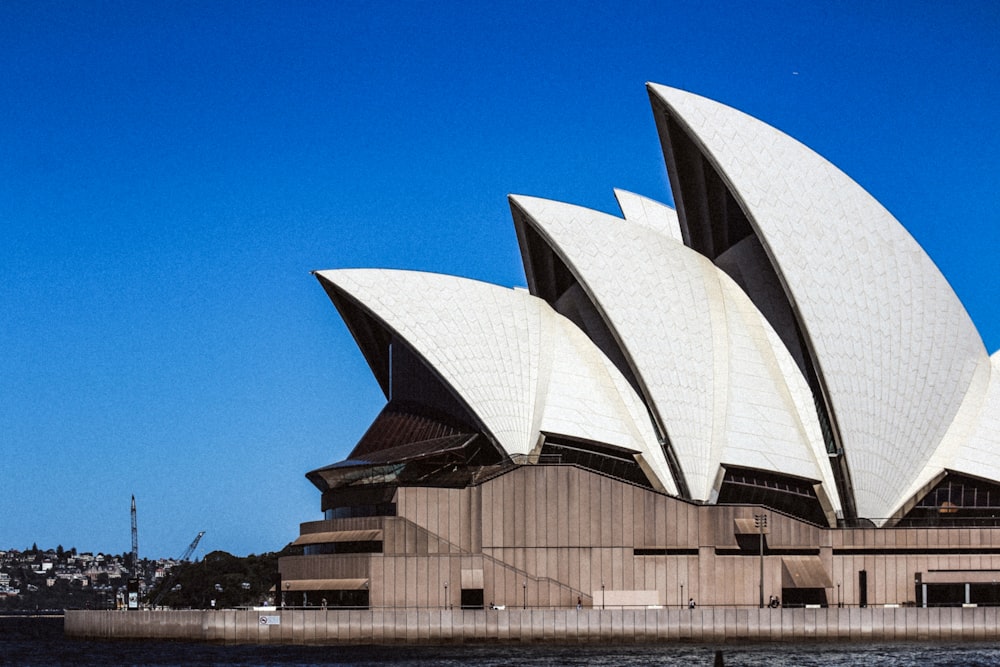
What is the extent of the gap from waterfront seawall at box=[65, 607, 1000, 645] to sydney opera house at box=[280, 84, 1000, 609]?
209 cm

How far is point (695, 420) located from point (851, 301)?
908cm

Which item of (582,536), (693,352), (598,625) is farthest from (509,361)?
(598,625)

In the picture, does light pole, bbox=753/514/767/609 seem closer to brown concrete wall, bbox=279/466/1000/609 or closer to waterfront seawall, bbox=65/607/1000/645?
waterfront seawall, bbox=65/607/1000/645

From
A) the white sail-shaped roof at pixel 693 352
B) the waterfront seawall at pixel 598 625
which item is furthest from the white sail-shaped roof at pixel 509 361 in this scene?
the waterfront seawall at pixel 598 625

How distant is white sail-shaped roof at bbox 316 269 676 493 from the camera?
231ft

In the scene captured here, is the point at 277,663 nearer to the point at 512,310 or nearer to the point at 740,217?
the point at 512,310

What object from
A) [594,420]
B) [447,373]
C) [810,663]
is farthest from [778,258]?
[810,663]

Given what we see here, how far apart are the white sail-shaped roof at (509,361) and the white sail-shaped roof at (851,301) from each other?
29.7 ft

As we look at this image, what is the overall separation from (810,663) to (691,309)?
22.8 metres

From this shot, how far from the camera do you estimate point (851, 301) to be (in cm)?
7106

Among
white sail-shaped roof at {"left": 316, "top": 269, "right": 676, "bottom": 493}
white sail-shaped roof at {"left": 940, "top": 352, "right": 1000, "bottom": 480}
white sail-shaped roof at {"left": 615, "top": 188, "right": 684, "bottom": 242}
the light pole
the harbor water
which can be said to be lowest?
the harbor water

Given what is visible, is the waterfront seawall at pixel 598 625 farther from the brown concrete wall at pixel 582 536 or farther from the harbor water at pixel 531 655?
the brown concrete wall at pixel 582 536

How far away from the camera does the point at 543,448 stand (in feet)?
232

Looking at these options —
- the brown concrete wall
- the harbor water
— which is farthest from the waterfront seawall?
the brown concrete wall
